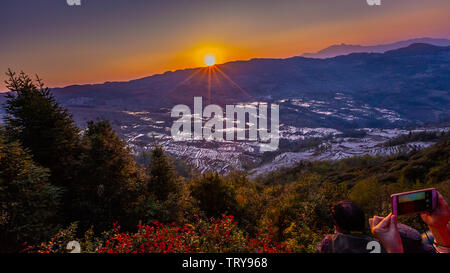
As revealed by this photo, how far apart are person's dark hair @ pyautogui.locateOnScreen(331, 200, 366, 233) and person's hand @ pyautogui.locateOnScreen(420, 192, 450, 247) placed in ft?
2.38

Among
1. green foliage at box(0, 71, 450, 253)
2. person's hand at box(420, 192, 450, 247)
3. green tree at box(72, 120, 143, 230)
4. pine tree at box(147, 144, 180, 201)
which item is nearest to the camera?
person's hand at box(420, 192, 450, 247)

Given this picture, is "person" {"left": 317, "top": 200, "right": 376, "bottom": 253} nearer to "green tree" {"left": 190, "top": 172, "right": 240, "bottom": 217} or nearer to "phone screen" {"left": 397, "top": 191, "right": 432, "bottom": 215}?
"phone screen" {"left": 397, "top": 191, "right": 432, "bottom": 215}

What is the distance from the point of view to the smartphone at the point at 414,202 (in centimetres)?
251

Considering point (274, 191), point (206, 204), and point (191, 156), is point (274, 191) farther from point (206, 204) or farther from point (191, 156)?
point (191, 156)

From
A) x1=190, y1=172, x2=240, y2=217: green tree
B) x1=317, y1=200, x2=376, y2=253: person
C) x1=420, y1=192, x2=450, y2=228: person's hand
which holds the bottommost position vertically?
x1=190, y1=172, x2=240, y2=217: green tree

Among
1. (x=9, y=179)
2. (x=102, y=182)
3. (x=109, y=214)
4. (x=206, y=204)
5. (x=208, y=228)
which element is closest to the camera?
(x=208, y=228)

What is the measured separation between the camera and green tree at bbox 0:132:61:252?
821cm

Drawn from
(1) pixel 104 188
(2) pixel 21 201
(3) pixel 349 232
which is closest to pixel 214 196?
(1) pixel 104 188

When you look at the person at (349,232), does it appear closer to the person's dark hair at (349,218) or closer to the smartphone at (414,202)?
the person's dark hair at (349,218)

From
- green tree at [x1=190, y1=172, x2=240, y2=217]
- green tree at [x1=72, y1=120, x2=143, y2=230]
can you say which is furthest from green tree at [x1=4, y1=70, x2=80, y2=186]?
green tree at [x1=190, y1=172, x2=240, y2=217]

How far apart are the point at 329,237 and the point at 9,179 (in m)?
11.5

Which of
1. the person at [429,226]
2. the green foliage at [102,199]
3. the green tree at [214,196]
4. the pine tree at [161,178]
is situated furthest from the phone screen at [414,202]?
the green tree at [214,196]
